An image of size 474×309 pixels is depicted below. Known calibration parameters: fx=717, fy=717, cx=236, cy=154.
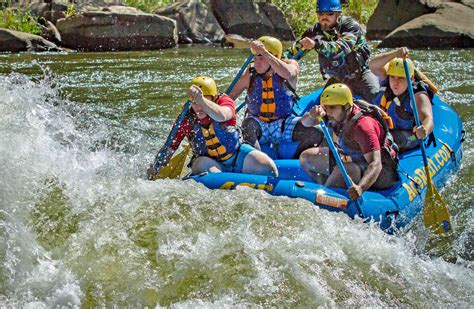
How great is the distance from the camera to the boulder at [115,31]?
14.1 m

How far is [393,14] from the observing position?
17047mm

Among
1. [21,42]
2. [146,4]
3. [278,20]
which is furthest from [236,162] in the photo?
[146,4]

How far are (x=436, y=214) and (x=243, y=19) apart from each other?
12.0m

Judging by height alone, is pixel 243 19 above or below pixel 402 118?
below

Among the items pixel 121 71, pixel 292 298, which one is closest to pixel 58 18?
pixel 121 71

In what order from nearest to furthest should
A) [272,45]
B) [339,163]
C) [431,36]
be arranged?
[339,163] → [272,45] → [431,36]

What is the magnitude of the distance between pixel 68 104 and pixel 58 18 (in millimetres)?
6637

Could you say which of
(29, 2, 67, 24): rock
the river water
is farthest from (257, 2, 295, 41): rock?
the river water

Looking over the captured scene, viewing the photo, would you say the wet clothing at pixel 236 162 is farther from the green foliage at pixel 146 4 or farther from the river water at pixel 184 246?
the green foliage at pixel 146 4

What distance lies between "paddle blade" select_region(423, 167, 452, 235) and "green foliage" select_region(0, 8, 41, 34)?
10847mm

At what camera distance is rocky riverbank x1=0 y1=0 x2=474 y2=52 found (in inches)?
558

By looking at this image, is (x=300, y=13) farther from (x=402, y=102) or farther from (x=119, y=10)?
(x=402, y=102)

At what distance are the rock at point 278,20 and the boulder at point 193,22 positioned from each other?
1.27 m

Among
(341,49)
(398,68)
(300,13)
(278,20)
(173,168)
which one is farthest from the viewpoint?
(300,13)
